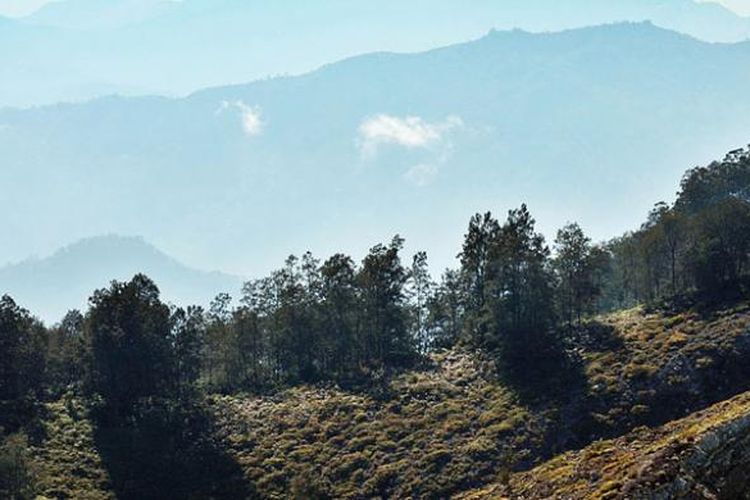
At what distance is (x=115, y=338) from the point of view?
337 ft

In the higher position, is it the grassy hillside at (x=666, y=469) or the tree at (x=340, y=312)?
the tree at (x=340, y=312)

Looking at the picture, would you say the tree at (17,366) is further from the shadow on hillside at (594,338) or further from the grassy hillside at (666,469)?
the grassy hillside at (666,469)

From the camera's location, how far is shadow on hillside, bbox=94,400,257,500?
267 ft

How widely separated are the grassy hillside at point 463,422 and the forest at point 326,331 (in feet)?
8.15

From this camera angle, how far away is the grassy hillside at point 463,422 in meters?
72.6

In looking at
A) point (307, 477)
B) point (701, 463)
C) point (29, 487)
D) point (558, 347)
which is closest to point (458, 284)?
point (558, 347)

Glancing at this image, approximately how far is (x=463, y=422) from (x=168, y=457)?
99.6ft

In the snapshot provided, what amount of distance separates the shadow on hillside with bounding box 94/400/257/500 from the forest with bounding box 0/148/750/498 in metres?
0.21

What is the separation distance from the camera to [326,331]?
119062mm

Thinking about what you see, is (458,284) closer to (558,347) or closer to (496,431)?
(558,347)

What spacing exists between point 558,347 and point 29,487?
180 ft

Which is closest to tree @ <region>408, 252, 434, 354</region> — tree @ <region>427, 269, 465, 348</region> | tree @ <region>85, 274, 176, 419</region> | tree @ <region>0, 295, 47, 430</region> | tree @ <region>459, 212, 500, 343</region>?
tree @ <region>427, 269, 465, 348</region>

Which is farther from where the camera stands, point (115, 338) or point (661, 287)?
point (661, 287)

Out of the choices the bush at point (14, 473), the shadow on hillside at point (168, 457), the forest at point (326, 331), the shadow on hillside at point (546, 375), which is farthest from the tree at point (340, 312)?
the bush at point (14, 473)
